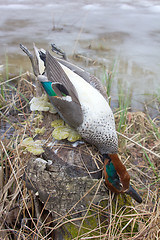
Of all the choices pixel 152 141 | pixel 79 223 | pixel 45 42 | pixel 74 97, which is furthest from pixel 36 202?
pixel 45 42

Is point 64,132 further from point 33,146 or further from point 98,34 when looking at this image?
point 98,34

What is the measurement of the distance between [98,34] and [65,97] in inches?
192

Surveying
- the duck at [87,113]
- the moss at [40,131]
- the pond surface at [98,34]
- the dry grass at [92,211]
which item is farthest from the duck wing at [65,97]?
the pond surface at [98,34]

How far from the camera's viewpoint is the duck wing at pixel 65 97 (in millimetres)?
2172

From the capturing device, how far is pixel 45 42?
18.6 feet

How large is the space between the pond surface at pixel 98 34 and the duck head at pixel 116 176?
7.43ft

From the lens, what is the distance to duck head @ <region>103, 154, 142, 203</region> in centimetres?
197

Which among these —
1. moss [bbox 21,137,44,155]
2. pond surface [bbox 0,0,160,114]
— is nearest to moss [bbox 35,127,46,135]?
moss [bbox 21,137,44,155]

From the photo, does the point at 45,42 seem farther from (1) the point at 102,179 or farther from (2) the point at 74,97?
(1) the point at 102,179

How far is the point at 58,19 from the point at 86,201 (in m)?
6.28

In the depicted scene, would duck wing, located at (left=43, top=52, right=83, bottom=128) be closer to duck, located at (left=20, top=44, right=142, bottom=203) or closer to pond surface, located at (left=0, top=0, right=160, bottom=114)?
duck, located at (left=20, top=44, right=142, bottom=203)

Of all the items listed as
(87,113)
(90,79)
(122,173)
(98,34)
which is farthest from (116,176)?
(98,34)

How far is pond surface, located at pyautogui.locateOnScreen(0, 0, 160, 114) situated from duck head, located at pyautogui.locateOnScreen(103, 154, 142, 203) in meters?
2.26

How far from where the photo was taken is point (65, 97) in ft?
→ 7.18
